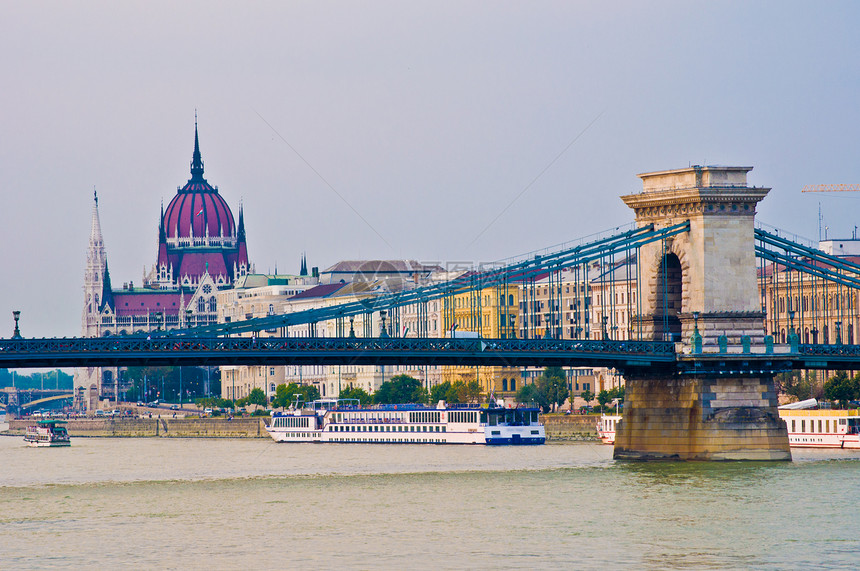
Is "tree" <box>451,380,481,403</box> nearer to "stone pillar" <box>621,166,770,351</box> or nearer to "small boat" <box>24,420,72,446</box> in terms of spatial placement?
"small boat" <box>24,420,72,446</box>

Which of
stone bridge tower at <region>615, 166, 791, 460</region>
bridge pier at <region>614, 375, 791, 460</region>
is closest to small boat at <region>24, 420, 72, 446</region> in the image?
stone bridge tower at <region>615, 166, 791, 460</region>

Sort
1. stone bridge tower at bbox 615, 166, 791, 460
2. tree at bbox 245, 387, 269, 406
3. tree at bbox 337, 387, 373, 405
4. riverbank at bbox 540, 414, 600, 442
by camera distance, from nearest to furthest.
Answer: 1. stone bridge tower at bbox 615, 166, 791, 460
2. riverbank at bbox 540, 414, 600, 442
3. tree at bbox 337, 387, 373, 405
4. tree at bbox 245, 387, 269, 406

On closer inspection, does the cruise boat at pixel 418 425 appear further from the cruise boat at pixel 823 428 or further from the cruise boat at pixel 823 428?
the cruise boat at pixel 823 428

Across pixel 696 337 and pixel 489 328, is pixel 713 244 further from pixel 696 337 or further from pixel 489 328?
pixel 489 328

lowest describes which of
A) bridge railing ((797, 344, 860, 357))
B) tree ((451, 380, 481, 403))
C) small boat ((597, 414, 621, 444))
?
small boat ((597, 414, 621, 444))

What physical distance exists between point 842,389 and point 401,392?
5122 cm

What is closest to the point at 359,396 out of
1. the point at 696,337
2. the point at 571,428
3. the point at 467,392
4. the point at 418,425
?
the point at 467,392

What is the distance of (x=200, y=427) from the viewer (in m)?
162

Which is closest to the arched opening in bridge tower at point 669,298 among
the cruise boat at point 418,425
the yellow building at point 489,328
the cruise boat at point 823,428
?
the cruise boat at point 823,428

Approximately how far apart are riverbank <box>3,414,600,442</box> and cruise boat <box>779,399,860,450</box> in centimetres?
2256

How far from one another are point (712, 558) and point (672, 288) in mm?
31452

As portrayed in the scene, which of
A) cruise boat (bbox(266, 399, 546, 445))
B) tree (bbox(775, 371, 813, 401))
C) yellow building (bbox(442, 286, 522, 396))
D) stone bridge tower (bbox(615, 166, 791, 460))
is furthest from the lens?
yellow building (bbox(442, 286, 522, 396))

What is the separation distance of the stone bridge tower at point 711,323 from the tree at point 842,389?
38.4 m

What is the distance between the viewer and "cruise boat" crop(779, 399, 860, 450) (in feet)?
312
